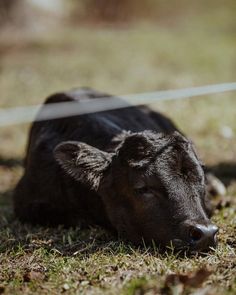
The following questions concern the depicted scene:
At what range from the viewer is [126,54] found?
61.4 feet

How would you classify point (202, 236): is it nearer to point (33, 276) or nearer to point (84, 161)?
point (33, 276)

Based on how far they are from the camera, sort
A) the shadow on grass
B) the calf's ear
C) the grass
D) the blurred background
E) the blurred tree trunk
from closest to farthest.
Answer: the grass < the calf's ear < the shadow on grass < the blurred background < the blurred tree trunk

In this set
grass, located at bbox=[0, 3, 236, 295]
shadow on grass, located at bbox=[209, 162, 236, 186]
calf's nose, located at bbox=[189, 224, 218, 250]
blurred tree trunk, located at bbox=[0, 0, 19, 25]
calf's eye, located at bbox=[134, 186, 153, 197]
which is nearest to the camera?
grass, located at bbox=[0, 3, 236, 295]

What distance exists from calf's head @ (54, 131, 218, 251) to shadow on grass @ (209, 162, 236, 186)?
9.36 ft

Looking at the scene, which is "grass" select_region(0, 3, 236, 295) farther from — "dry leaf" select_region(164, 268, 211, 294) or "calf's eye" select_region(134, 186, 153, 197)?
"calf's eye" select_region(134, 186, 153, 197)

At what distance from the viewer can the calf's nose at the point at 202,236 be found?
4.61 metres

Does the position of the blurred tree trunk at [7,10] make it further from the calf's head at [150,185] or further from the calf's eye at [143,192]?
the calf's eye at [143,192]

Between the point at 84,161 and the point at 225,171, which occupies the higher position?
the point at 84,161

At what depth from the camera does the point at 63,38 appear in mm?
20828

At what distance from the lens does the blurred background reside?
1182cm

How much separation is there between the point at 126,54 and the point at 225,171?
10508 mm

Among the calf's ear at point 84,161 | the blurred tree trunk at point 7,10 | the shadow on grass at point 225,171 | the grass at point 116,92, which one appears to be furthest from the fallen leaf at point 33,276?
the blurred tree trunk at point 7,10

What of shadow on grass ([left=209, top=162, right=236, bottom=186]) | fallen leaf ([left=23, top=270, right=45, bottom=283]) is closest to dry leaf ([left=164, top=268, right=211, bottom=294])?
fallen leaf ([left=23, top=270, right=45, bottom=283])

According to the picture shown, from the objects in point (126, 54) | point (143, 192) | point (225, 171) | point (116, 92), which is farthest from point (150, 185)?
point (126, 54)
